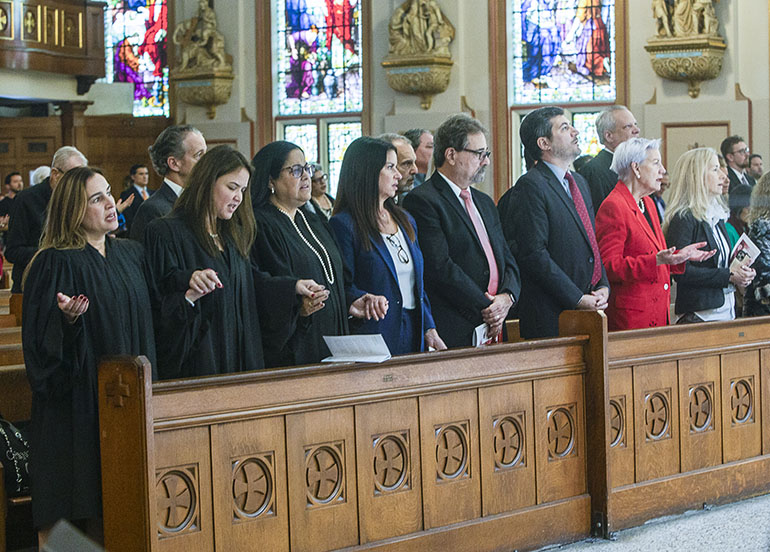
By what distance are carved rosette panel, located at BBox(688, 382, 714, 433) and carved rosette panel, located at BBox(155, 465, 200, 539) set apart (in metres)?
2.32

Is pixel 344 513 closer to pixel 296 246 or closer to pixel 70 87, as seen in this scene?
pixel 296 246

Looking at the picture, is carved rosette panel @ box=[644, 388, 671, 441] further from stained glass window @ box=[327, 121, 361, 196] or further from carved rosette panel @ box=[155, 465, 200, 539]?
stained glass window @ box=[327, 121, 361, 196]

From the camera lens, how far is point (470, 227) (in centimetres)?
464

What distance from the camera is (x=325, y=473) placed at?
3.66 meters

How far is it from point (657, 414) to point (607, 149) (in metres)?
1.63

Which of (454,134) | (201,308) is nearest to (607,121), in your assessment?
(454,134)

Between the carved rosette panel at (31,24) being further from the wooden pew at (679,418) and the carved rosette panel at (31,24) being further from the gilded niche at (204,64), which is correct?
the wooden pew at (679,418)

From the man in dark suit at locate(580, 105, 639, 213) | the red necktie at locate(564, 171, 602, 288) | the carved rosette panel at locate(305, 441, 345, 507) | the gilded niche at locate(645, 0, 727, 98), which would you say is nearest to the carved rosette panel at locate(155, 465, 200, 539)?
the carved rosette panel at locate(305, 441, 345, 507)

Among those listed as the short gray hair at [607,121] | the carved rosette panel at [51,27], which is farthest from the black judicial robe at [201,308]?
the carved rosette panel at [51,27]

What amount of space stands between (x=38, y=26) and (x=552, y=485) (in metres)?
11.4

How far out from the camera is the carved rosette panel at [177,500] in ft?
10.7

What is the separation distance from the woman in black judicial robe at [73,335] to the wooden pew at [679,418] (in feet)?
6.04

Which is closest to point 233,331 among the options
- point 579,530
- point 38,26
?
point 579,530

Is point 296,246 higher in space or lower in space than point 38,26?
lower
